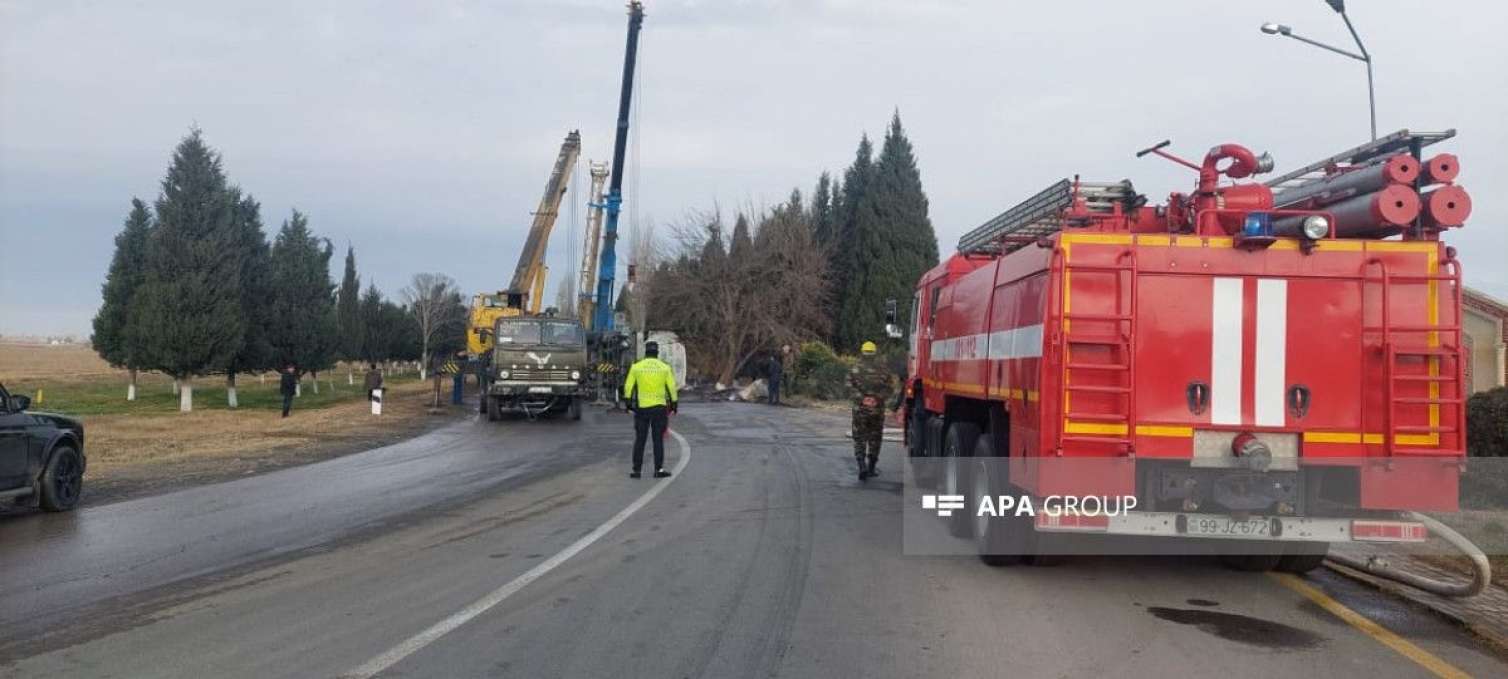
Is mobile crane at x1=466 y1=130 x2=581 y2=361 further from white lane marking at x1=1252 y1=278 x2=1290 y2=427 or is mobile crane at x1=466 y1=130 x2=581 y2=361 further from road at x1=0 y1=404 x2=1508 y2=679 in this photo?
white lane marking at x1=1252 y1=278 x2=1290 y2=427

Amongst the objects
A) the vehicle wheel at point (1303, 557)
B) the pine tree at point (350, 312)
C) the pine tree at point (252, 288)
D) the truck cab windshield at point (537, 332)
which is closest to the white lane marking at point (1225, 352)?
the vehicle wheel at point (1303, 557)

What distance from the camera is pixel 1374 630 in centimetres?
678

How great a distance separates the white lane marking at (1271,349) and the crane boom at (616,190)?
82.1 feet

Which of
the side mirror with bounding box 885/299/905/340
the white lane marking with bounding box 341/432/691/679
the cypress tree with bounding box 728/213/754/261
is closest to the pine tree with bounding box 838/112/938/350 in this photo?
the cypress tree with bounding box 728/213/754/261

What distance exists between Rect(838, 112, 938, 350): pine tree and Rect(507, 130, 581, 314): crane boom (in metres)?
19.6

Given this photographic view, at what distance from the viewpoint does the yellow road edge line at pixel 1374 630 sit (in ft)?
19.4

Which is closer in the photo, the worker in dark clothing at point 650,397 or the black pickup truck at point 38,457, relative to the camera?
the black pickup truck at point 38,457

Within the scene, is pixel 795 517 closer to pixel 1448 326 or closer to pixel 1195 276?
pixel 1195 276

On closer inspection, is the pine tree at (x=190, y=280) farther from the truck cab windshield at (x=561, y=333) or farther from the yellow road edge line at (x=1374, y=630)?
the yellow road edge line at (x=1374, y=630)

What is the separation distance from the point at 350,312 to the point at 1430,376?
67312 mm

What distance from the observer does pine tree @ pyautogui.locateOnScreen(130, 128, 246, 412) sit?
34.4m

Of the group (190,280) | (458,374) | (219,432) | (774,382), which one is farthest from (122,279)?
(774,382)

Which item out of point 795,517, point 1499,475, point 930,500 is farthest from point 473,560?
point 1499,475

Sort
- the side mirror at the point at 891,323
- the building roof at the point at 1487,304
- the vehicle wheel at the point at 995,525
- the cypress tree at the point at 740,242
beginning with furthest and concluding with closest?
the cypress tree at the point at 740,242
the building roof at the point at 1487,304
the side mirror at the point at 891,323
the vehicle wheel at the point at 995,525
